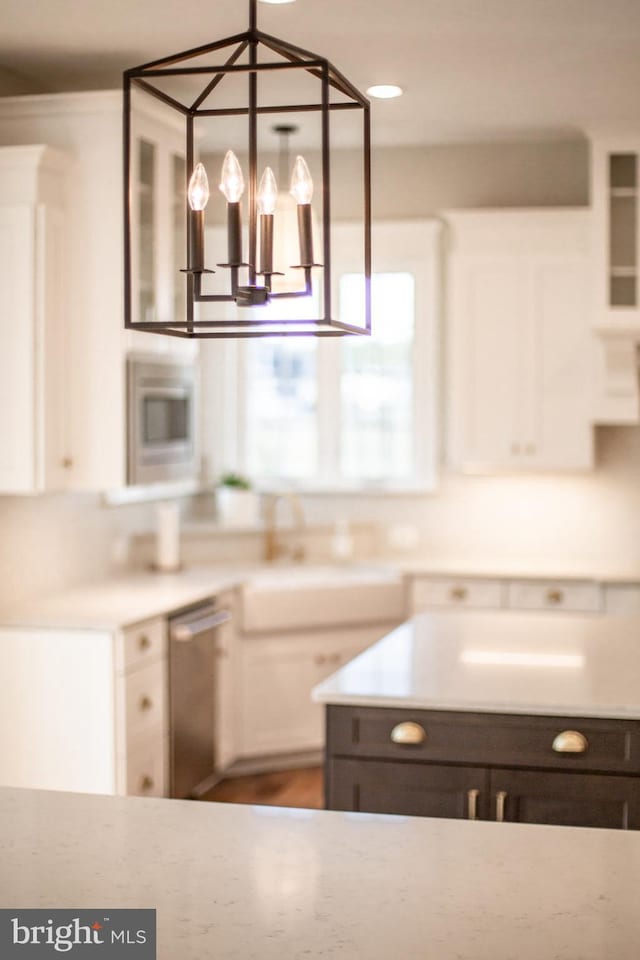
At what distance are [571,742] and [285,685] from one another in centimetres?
253

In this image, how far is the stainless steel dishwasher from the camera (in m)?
4.25

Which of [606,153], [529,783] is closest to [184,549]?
[606,153]

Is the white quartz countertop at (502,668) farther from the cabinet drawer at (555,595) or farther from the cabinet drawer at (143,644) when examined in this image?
the cabinet drawer at (555,595)

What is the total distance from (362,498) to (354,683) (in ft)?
10.0

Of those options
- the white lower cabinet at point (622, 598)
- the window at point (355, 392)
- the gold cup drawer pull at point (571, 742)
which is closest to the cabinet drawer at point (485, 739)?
the gold cup drawer pull at point (571, 742)

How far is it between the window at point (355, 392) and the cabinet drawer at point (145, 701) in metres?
1.94

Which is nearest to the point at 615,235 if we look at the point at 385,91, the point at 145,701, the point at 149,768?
the point at 385,91

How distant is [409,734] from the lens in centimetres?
268

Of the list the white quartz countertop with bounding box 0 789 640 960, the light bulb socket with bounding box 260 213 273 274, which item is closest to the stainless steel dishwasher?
the white quartz countertop with bounding box 0 789 640 960

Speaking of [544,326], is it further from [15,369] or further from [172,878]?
[172,878]

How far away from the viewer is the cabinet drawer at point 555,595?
5070 mm

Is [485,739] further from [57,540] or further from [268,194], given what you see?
[57,540]

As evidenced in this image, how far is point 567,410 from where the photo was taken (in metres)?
5.28

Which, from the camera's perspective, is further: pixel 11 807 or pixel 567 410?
pixel 567 410
